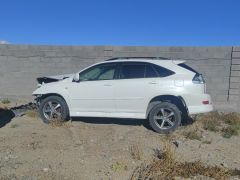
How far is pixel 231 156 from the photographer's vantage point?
7.55 m

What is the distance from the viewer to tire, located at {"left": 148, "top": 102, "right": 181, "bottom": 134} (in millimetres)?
9102

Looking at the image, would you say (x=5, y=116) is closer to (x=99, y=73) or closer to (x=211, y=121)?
(x=99, y=73)

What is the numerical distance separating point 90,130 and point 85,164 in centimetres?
264

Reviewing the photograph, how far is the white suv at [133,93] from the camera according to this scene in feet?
29.8

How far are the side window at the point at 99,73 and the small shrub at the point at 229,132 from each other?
116 inches

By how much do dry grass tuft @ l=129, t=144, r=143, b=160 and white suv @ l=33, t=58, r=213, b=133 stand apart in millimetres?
1572

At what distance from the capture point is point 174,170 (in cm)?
632

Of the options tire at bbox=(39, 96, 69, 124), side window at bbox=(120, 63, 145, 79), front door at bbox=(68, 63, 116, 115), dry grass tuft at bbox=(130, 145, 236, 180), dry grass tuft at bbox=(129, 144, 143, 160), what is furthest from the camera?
tire at bbox=(39, 96, 69, 124)

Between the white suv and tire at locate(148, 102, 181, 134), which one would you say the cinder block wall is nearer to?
the white suv

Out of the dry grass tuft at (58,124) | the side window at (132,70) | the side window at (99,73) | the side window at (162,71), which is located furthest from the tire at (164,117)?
the dry grass tuft at (58,124)

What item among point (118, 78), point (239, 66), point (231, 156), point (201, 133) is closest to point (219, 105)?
point (239, 66)

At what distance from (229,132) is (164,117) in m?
1.62

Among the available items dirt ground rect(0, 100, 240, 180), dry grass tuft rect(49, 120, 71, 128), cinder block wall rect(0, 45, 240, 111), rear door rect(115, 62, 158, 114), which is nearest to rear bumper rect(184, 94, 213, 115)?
dirt ground rect(0, 100, 240, 180)

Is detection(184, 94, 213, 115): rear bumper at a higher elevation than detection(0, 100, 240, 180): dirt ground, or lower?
higher
